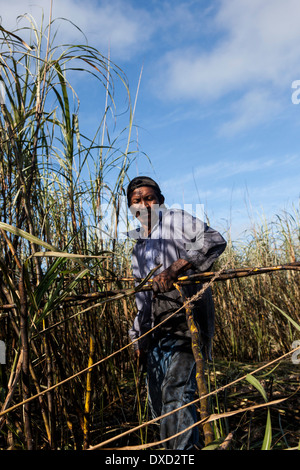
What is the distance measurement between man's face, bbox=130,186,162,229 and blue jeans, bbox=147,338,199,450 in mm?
633

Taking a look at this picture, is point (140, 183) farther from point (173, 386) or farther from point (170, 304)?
point (173, 386)

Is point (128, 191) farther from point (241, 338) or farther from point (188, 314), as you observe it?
point (241, 338)

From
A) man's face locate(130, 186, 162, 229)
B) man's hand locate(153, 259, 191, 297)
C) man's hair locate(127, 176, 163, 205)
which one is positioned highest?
man's hair locate(127, 176, 163, 205)

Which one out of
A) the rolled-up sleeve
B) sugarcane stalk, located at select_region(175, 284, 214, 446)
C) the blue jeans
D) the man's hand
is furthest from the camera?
the rolled-up sleeve

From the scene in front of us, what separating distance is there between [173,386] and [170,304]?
36 centimetres

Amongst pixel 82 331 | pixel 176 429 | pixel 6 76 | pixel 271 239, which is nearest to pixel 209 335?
pixel 176 429

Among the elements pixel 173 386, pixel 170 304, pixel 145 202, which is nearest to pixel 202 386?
pixel 173 386

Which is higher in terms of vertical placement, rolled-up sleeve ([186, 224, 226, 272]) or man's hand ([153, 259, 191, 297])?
rolled-up sleeve ([186, 224, 226, 272])

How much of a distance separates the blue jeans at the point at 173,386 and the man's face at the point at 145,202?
0.63 meters

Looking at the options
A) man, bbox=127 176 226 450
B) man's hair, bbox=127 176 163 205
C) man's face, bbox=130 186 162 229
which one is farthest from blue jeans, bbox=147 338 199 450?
man's hair, bbox=127 176 163 205

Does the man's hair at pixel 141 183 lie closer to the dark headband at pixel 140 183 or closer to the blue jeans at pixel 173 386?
the dark headband at pixel 140 183

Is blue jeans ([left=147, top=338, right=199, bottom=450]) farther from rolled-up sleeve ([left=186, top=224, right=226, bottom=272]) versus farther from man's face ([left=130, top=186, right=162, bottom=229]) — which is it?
man's face ([left=130, top=186, right=162, bottom=229])

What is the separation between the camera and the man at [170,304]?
5.37 ft

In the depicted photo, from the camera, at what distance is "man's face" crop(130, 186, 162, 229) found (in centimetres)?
207
